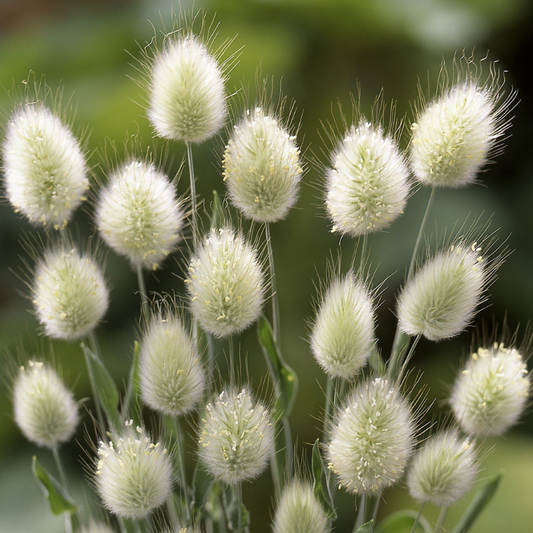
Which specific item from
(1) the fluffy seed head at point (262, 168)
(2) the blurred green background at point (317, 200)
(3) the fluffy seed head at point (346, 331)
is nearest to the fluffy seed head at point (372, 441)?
(3) the fluffy seed head at point (346, 331)

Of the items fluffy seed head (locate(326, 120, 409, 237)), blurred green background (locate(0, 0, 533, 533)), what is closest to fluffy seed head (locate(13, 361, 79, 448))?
fluffy seed head (locate(326, 120, 409, 237))

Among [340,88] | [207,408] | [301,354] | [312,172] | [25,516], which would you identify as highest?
[340,88]

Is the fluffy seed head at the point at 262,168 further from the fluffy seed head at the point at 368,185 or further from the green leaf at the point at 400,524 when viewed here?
the green leaf at the point at 400,524

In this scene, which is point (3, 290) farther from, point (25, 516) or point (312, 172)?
point (312, 172)

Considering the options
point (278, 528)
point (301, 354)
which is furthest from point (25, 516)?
point (278, 528)

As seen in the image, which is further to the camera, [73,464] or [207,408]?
[73,464]

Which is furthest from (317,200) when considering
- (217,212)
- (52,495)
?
(52,495)

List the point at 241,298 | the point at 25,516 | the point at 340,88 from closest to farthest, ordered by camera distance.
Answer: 1. the point at 241,298
2. the point at 25,516
3. the point at 340,88
